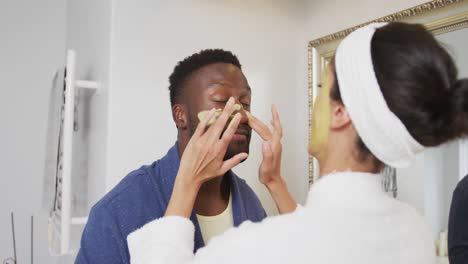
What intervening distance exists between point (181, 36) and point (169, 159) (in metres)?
0.59

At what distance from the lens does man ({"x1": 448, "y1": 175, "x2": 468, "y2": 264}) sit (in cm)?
91

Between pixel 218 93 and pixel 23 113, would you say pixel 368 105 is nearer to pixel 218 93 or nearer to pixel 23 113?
pixel 218 93

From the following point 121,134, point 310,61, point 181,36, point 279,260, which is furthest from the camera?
point 310,61

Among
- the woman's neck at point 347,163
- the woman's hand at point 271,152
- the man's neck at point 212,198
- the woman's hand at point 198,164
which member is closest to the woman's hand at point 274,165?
the woman's hand at point 271,152

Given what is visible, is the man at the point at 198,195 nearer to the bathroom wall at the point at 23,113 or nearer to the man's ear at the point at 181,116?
the man's ear at the point at 181,116

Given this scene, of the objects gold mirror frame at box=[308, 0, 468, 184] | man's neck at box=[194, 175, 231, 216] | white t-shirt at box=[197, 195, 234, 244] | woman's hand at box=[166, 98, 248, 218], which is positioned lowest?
white t-shirt at box=[197, 195, 234, 244]

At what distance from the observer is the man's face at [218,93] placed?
2.93 ft

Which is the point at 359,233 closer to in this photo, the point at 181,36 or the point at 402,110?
the point at 402,110

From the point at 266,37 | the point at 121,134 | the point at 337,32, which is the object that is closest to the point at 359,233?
the point at 121,134

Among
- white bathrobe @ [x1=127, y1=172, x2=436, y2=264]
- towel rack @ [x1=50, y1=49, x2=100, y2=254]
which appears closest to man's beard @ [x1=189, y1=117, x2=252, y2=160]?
white bathrobe @ [x1=127, y1=172, x2=436, y2=264]

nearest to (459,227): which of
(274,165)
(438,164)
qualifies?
(438,164)

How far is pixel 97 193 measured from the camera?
4.37ft

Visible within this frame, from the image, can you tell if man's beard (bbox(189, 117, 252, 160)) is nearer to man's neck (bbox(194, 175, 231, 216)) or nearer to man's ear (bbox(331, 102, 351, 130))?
man's neck (bbox(194, 175, 231, 216))

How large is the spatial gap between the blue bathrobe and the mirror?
1.73ft
